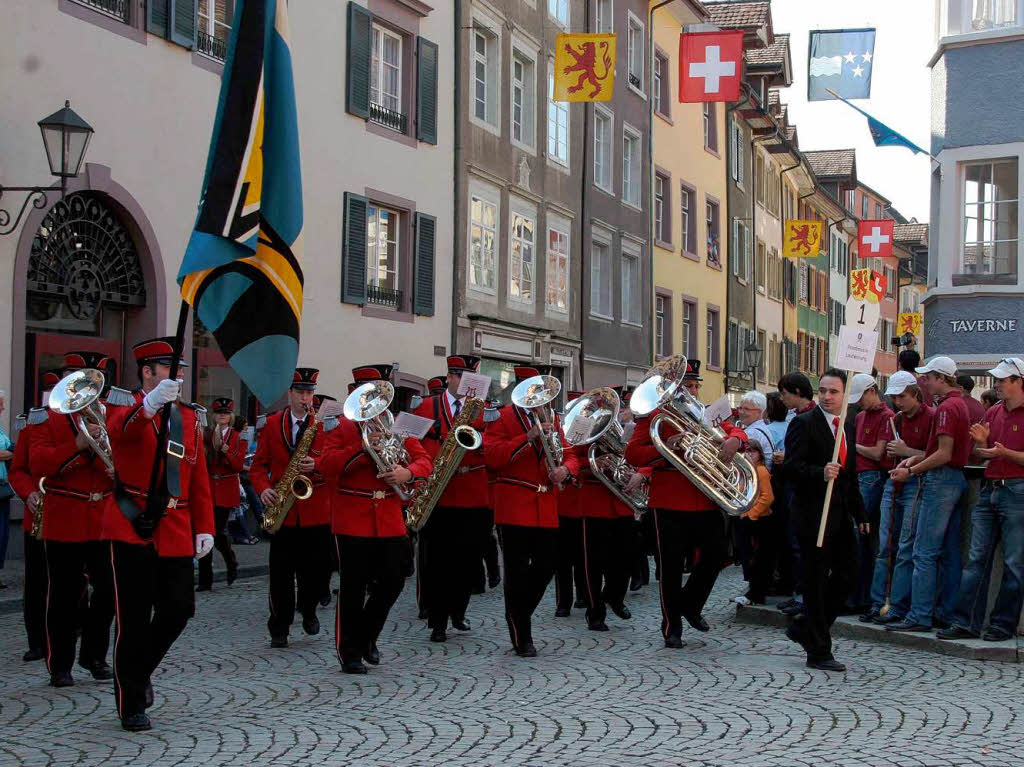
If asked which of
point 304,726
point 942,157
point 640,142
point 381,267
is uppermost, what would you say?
point 640,142

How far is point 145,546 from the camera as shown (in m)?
7.37

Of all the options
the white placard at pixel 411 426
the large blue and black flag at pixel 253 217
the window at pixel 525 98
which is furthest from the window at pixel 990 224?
the large blue and black flag at pixel 253 217

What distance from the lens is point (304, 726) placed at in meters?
7.31

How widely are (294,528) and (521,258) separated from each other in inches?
706

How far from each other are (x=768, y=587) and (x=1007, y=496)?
294 centimetres

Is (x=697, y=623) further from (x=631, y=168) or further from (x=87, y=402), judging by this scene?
(x=631, y=168)

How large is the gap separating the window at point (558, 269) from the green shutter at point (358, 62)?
811cm

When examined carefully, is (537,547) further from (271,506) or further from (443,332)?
(443,332)

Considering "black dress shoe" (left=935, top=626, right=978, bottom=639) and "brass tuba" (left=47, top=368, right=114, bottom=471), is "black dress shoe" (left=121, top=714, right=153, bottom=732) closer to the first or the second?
"brass tuba" (left=47, top=368, right=114, bottom=471)

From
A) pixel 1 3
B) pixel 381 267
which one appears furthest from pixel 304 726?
pixel 381 267

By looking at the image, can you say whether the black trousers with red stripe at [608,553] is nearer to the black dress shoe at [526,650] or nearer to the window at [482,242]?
the black dress shoe at [526,650]

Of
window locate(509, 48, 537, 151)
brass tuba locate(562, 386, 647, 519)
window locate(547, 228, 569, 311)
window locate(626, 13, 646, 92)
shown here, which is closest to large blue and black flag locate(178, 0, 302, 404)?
brass tuba locate(562, 386, 647, 519)

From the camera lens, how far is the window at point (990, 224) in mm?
20844

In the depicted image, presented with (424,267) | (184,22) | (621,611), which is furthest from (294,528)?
(424,267)
